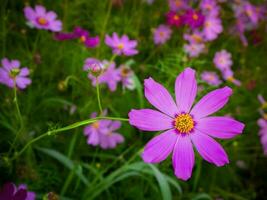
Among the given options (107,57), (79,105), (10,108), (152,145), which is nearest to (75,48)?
(107,57)

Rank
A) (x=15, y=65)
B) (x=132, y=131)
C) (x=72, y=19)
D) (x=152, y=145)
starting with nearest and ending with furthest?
(x=152, y=145)
(x=15, y=65)
(x=132, y=131)
(x=72, y=19)

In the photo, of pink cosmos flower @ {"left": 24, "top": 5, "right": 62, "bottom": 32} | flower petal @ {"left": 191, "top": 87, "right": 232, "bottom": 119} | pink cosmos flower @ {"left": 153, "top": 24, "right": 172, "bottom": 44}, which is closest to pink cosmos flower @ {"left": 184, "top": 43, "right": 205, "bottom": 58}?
pink cosmos flower @ {"left": 153, "top": 24, "right": 172, "bottom": 44}

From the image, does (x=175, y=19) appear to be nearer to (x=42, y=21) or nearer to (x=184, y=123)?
(x=42, y=21)

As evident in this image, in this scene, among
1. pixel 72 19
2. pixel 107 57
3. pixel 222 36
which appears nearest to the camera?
pixel 107 57

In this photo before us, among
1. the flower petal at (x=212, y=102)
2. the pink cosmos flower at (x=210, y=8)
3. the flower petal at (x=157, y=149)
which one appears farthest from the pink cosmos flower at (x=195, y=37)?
the flower petal at (x=157, y=149)

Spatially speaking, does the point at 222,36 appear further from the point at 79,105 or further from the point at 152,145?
the point at 152,145

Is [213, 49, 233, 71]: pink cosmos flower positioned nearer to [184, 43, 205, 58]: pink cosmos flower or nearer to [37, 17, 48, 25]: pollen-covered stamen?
[184, 43, 205, 58]: pink cosmos flower

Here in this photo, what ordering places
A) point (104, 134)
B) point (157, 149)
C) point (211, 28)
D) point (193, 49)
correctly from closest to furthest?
point (157, 149)
point (104, 134)
point (193, 49)
point (211, 28)

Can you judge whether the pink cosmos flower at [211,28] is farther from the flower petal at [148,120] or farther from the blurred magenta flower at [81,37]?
the flower petal at [148,120]

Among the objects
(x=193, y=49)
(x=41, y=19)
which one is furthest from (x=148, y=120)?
(x=193, y=49)
